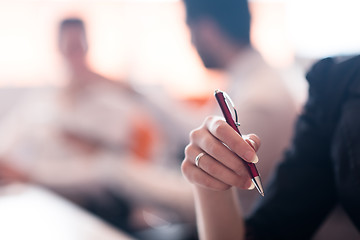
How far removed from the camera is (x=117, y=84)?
105cm

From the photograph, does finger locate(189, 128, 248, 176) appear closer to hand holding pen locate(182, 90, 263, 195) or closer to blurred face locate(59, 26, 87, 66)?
hand holding pen locate(182, 90, 263, 195)

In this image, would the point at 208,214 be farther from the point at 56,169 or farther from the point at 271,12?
the point at 56,169

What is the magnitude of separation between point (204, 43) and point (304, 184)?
0.64 ft

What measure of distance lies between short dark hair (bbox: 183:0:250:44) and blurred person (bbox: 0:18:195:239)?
44 cm

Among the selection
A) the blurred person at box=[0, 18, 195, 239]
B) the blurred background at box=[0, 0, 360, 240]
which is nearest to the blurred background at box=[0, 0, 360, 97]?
the blurred background at box=[0, 0, 360, 240]

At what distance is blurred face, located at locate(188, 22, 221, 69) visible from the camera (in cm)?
45

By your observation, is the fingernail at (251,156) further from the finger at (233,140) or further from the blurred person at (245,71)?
the blurred person at (245,71)

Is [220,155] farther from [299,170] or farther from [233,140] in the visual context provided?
[299,170]

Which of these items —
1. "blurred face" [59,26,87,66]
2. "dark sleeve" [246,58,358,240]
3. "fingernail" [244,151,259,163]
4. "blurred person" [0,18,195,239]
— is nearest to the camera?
"fingernail" [244,151,259,163]

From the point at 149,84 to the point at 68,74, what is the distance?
0.31 m

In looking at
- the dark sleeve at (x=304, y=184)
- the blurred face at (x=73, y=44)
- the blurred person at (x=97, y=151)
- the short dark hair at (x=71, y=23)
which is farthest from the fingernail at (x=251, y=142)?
the short dark hair at (x=71, y=23)

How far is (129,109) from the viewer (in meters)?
1.07

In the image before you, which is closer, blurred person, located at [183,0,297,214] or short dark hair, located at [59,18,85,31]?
blurred person, located at [183,0,297,214]

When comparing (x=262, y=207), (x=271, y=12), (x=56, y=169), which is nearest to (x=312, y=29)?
(x=271, y=12)
